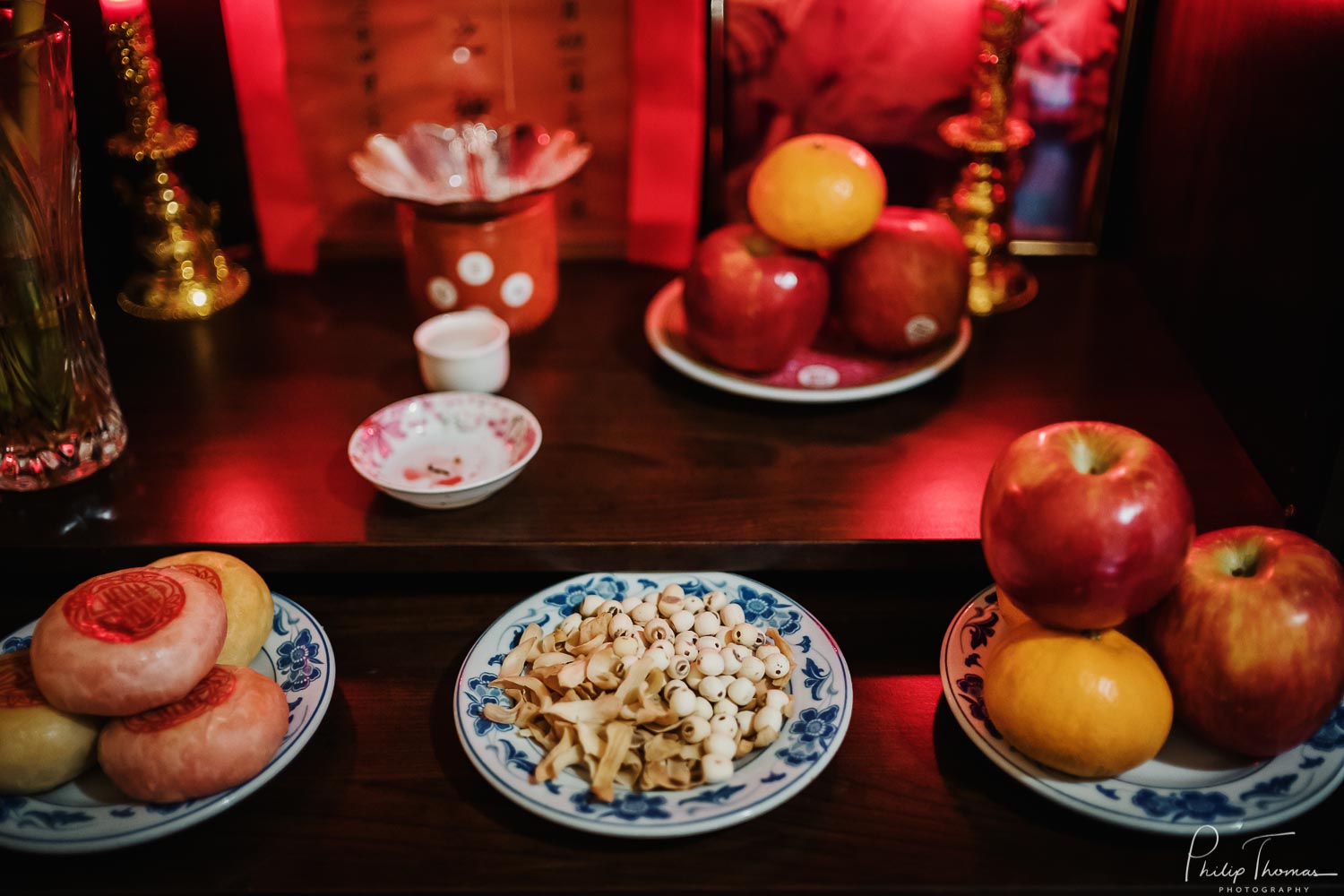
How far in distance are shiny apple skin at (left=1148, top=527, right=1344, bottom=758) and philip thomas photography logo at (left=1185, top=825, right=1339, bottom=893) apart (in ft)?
0.20

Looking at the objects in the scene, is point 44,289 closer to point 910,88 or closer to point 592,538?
point 592,538

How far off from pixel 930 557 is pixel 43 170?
0.73m

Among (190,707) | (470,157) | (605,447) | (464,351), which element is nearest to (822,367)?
(605,447)

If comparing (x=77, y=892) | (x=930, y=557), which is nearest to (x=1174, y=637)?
(x=930, y=557)

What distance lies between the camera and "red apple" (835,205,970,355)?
3.35 ft

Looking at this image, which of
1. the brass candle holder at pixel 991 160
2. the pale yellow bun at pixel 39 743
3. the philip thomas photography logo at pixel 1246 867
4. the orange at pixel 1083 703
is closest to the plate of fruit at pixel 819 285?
the brass candle holder at pixel 991 160

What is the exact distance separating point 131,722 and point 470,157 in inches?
28.5

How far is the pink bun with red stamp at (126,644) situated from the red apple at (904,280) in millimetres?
606

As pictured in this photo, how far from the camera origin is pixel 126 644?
0.68m

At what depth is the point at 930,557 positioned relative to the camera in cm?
87

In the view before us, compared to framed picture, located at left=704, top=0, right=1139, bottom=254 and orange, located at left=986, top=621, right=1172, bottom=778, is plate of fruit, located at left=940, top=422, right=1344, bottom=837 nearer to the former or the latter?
orange, located at left=986, top=621, right=1172, bottom=778

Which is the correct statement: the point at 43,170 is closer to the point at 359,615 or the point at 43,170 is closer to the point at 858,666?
the point at 359,615

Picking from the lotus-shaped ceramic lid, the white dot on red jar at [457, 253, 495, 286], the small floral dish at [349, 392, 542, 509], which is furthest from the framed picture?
the small floral dish at [349, 392, 542, 509]

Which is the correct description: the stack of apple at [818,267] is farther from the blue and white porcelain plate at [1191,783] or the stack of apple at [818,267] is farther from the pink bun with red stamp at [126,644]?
the pink bun with red stamp at [126,644]
